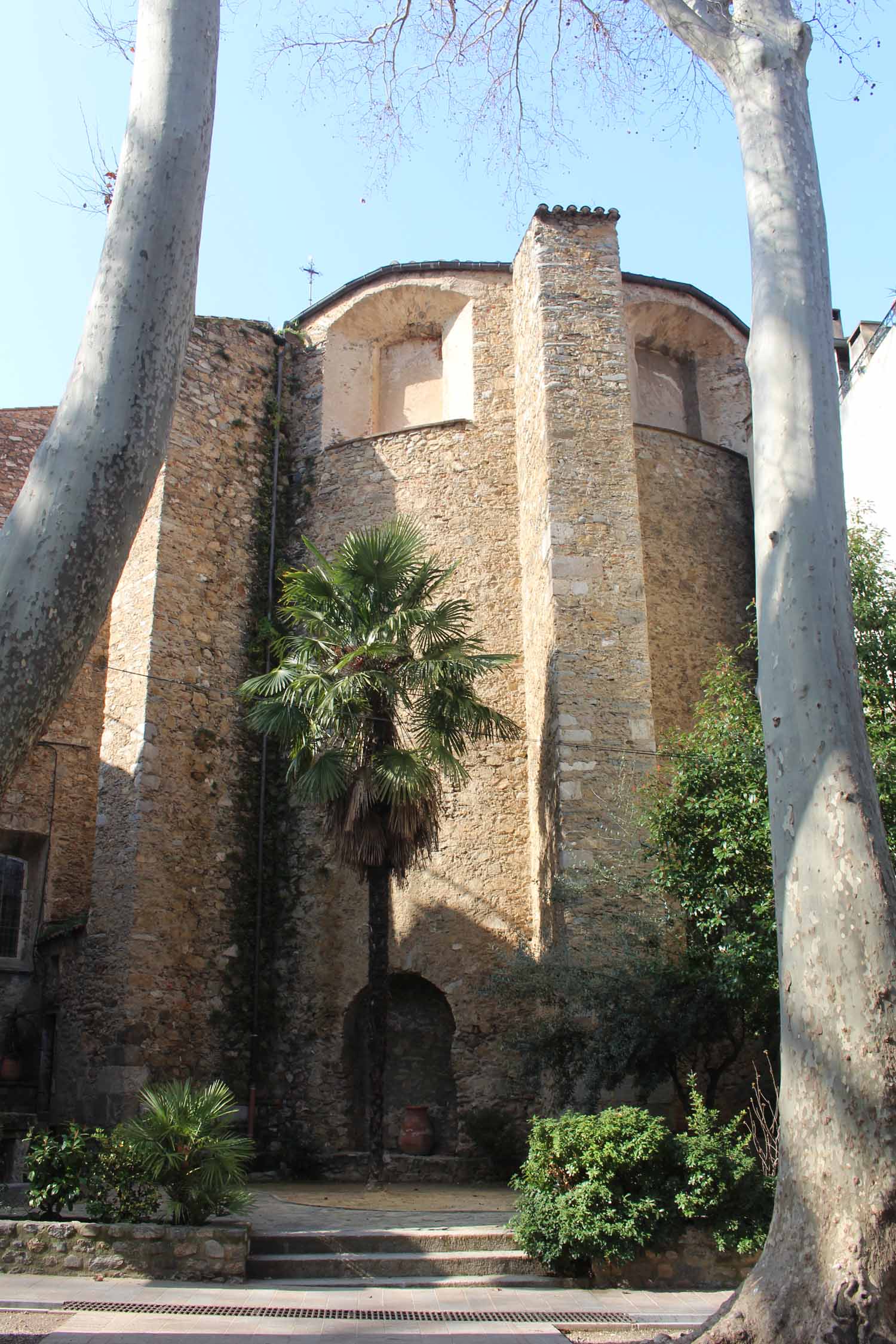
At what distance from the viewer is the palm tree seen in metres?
11.1

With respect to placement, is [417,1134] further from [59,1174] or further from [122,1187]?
[59,1174]

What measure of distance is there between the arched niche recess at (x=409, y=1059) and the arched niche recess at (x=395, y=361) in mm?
7405

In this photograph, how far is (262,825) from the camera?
14.1m

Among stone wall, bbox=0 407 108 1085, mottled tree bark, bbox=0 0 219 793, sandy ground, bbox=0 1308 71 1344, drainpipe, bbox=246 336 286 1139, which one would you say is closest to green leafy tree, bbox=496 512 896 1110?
drainpipe, bbox=246 336 286 1139

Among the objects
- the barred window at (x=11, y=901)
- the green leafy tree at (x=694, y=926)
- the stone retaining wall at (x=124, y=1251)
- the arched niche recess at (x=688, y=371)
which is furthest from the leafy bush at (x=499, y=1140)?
the arched niche recess at (x=688, y=371)

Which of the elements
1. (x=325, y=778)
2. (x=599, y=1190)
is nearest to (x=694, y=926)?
(x=599, y=1190)

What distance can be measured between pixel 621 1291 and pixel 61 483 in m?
6.12

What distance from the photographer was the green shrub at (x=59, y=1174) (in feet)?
25.1

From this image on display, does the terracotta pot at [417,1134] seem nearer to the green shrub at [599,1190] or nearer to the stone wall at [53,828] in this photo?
the green shrub at [599,1190]

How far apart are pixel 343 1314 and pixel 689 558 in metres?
9.99

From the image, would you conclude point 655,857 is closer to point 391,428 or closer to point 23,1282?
point 23,1282

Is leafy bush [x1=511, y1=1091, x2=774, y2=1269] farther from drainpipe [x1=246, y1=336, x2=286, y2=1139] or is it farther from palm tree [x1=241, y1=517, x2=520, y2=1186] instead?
drainpipe [x1=246, y1=336, x2=286, y2=1139]

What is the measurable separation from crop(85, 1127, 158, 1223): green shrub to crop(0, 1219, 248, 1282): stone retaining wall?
173mm

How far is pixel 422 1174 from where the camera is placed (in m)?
12.1
